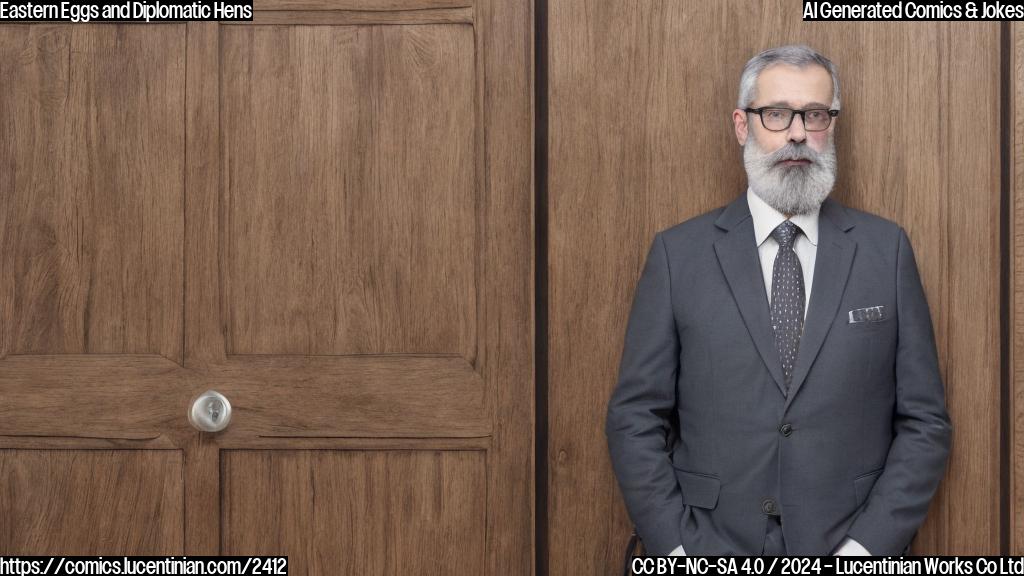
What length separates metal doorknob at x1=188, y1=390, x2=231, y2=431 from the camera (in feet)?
6.13

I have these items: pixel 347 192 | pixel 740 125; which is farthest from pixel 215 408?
pixel 740 125

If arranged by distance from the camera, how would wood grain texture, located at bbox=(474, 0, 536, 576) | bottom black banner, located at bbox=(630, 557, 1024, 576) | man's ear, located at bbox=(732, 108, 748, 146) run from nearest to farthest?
bottom black banner, located at bbox=(630, 557, 1024, 576)
man's ear, located at bbox=(732, 108, 748, 146)
wood grain texture, located at bbox=(474, 0, 536, 576)

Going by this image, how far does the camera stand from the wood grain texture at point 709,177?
5.97 ft

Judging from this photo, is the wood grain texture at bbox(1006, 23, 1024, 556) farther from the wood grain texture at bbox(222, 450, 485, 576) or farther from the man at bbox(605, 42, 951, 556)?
the wood grain texture at bbox(222, 450, 485, 576)

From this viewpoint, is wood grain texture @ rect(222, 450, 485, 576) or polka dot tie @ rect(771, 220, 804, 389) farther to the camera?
wood grain texture @ rect(222, 450, 485, 576)

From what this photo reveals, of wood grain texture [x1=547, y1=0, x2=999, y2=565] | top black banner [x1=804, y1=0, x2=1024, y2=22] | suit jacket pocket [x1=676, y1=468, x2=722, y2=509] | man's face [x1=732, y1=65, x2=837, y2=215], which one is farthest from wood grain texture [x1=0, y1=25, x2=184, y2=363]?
top black banner [x1=804, y1=0, x2=1024, y2=22]

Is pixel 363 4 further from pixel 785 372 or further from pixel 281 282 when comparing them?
pixel 785 372

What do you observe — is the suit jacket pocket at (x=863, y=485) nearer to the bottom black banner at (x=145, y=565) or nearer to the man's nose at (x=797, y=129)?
the man's nose at (x=797, y=129)

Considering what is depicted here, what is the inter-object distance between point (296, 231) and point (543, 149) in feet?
1.96

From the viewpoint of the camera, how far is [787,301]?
5.38 ft

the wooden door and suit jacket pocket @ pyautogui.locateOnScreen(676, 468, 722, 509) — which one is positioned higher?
the wooden door

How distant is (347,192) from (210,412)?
0.59 m

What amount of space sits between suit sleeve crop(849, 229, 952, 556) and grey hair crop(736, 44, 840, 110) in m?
0.40

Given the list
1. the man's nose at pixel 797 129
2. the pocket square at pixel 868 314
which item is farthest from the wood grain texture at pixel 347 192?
the pocket square at pixel 868 314
